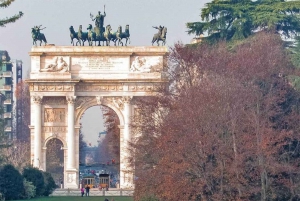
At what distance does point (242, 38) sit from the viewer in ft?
232

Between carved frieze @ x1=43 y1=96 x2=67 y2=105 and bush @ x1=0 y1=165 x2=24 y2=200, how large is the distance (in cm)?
2373

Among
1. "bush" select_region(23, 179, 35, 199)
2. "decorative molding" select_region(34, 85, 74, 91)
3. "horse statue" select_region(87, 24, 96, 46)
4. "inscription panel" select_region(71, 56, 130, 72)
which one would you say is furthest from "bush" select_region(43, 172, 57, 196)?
"horse statue" select_region(87, 24, 96, 46)

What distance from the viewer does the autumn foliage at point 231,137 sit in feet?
158

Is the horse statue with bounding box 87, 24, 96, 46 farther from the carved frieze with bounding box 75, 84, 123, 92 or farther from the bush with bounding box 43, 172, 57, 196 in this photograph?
the bush with bounding box 43, 172, 57, 196

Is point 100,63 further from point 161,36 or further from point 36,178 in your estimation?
point 36,178

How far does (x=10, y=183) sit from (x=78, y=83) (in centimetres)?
2514

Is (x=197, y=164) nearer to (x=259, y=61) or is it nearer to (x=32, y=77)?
(x=259, y=61)

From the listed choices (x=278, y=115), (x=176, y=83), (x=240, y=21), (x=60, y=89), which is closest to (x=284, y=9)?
(x=240, y=21)

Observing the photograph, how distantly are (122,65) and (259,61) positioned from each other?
34944mm

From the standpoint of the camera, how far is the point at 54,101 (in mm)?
87188

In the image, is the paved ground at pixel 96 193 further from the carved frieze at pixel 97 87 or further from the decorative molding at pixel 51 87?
the carved frieze at pixel 97 87

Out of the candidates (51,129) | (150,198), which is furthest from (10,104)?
(150,198)

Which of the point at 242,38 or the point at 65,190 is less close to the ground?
the point at 242,38

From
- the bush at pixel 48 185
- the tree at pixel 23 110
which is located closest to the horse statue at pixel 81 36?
→ the bush at pixel 48 185
